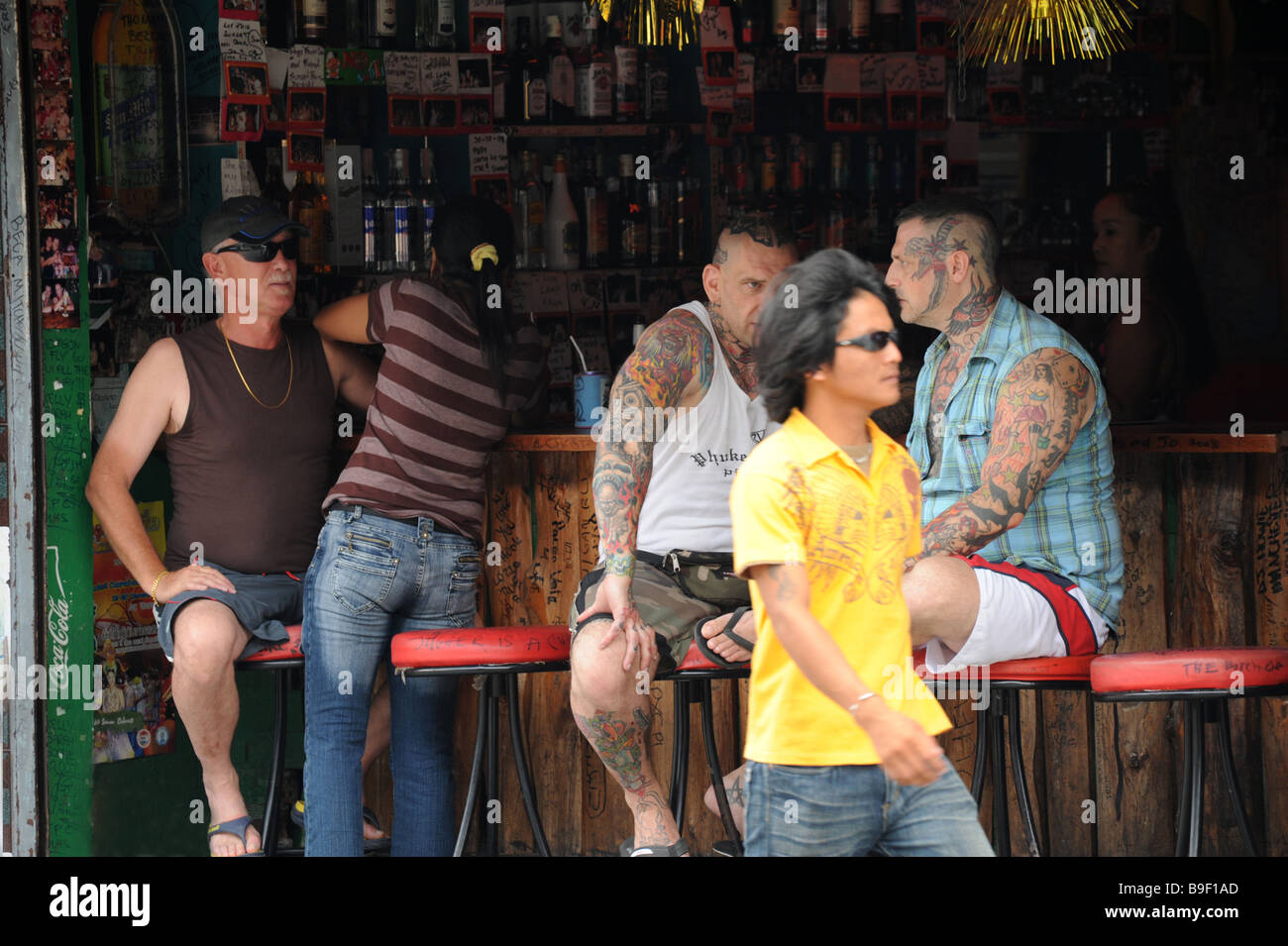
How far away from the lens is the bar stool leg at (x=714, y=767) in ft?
12.2

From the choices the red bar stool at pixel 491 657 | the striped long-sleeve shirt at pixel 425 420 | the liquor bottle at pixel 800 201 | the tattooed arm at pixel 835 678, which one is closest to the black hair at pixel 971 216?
the striped long-sleeve shirt at pixel 425 420

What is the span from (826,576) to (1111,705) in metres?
1.82

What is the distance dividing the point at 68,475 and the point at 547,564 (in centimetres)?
128

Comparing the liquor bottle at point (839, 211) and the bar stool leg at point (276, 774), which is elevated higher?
the liquor bottle at point (839, 211)

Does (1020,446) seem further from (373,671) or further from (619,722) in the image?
(373,671)

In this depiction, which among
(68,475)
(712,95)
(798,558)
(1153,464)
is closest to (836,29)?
(712,95)

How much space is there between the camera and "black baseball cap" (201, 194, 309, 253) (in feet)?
13.1

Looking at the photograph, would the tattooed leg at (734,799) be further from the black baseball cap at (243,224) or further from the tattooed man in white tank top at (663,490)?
the black baseball cap at (243,224)

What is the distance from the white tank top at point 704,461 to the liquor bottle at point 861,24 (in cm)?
264

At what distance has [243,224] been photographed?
158 inches

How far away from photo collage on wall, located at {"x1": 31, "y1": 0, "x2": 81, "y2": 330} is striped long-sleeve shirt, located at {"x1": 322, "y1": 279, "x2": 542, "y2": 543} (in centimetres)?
81

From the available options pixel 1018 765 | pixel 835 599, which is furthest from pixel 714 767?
pixel 835 599

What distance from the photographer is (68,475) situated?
3.87m

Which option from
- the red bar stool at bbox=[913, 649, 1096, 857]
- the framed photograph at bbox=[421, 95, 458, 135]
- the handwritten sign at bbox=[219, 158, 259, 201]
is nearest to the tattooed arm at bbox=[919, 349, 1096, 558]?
the red bar stool at bbox=[913, 649, 1096, 857]
